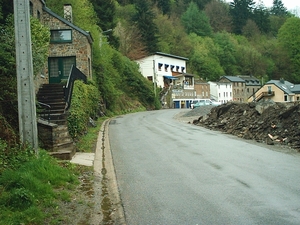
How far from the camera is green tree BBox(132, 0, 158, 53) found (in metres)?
81.1

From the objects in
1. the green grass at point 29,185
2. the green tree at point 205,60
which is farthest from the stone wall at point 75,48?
the green tree at point 205,60

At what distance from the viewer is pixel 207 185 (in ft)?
30.6

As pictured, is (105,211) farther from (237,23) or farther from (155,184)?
(237,23)

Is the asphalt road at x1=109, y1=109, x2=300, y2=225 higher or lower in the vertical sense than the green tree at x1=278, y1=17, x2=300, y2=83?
lower

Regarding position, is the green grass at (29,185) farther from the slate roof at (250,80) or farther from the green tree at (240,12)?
the green tree at (240,12)

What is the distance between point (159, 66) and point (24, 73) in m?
73.7

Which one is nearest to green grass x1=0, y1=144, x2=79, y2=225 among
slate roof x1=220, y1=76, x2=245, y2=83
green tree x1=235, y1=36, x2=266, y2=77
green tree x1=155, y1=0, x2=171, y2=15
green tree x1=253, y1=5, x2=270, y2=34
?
slate roof x1=220, y1=76, x2=245, y2=83

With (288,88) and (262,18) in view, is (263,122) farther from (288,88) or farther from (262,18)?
(262,18)

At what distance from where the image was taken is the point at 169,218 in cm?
677

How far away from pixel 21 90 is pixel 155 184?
14.0ft

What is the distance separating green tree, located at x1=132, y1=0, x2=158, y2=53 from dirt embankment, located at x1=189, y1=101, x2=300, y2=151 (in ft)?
Result: 177

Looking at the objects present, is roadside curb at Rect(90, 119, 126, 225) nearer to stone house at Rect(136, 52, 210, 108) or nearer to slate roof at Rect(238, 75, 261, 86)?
stone house at Rect(136, 52, 210, 108)

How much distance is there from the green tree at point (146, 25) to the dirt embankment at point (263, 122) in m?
53.9

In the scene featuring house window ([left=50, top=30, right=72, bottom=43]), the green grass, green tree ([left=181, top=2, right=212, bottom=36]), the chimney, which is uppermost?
green tree ([left=181, top=2, right=212, bottom=36])
